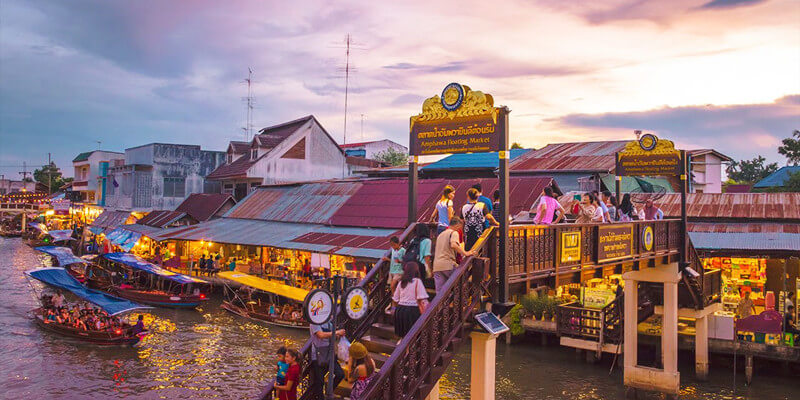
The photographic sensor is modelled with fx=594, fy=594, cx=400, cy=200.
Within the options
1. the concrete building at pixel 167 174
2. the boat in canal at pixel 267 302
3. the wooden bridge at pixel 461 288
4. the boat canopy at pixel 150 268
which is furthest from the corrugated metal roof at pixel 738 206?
the concrete building at pixel 167 174

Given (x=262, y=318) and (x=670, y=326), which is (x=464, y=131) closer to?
(x=670, y=326)

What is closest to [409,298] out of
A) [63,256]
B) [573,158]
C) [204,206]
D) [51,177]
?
[573,158]

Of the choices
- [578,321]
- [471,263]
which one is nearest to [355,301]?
[471,263]

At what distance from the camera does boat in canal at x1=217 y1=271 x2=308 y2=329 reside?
29.0m

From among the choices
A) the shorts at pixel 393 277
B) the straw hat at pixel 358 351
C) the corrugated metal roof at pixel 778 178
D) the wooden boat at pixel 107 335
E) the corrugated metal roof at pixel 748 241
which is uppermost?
the corrugated metal roof at pixel 778 178

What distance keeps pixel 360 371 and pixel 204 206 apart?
42.5m

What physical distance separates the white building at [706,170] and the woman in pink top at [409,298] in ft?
105

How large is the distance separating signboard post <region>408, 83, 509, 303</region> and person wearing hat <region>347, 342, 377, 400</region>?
2835 millimetres

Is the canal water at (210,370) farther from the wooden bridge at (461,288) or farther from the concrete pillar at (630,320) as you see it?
the wooden bridge at (461,288)

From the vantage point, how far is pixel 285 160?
49469mm

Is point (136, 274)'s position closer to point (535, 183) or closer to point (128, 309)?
point (128, 309)

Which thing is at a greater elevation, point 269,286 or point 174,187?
point 174,187

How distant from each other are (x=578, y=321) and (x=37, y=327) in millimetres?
25942

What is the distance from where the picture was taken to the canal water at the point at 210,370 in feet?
67.0
